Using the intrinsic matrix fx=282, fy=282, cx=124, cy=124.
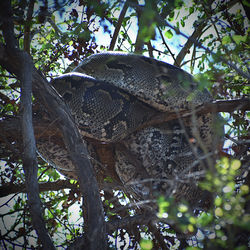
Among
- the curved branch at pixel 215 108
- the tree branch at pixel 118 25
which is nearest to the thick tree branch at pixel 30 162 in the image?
the curved branch at pixel 215 108

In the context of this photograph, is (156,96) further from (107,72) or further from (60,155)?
(60,155)

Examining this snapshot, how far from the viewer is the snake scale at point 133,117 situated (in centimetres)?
329

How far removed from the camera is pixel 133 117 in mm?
3430

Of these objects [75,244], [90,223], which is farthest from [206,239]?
[75,244]

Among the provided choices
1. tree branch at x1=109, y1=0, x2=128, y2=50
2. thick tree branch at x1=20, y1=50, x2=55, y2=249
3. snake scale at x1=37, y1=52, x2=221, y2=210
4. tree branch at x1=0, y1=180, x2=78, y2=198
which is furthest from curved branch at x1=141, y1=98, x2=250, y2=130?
tree branch at x1=109, y1=0, x2=128, y2=50

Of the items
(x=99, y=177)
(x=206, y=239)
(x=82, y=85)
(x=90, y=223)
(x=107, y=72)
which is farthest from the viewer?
(x=99, y=177)

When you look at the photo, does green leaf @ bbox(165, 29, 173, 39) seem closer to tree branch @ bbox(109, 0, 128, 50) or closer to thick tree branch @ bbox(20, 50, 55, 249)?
tree branch @ bbox(109, 0, 128, 50)

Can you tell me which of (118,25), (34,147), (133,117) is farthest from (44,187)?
(118,25)

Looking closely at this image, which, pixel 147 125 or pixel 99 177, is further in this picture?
pixel 99 177

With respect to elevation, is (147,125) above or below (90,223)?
above

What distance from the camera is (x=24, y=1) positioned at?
2172 mm

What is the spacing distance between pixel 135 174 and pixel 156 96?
101 cm

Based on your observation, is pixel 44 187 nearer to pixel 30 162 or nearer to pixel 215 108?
pixel 30 162

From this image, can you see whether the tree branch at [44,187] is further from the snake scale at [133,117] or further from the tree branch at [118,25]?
the tree branch at [118,25]
